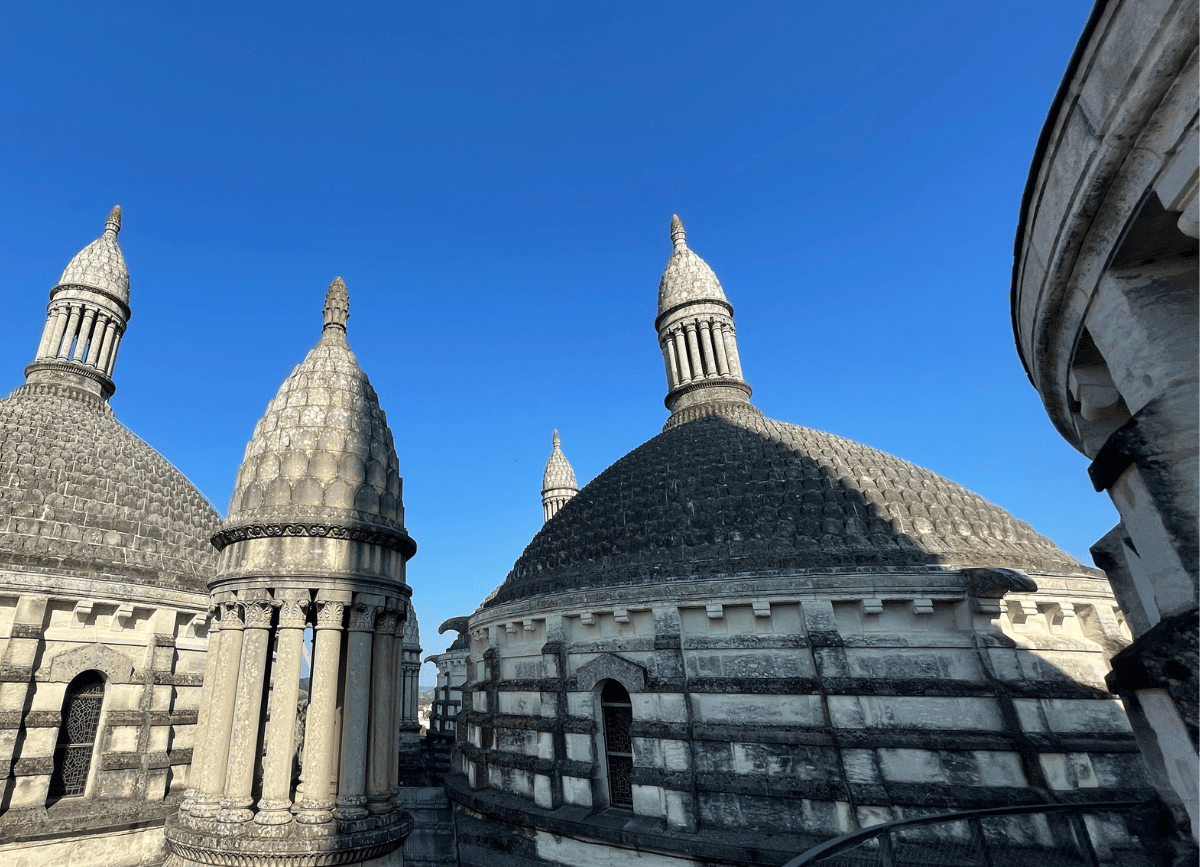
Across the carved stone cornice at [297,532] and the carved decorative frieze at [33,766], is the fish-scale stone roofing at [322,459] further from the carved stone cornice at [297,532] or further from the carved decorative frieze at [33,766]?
the carved decorative frieze at [33,766]

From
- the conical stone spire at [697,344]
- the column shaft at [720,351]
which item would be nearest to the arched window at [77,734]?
the conical stone spire at [697,344]

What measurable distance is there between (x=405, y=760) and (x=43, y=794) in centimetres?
1435

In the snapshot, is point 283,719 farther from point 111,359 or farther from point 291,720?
point 111,359

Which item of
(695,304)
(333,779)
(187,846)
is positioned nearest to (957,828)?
(333,779)

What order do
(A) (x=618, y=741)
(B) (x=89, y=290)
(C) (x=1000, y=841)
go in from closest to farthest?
1. (C) (x=1000, y=841)
2. (A) (x=618, y=741)
3. (B) (x=89, y=290)

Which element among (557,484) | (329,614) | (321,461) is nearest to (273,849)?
(329,614)

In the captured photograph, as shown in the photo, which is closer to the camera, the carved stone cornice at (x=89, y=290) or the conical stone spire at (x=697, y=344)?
the carved stone cornice at (x=89, y=290)

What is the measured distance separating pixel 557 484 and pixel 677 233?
28.2 m

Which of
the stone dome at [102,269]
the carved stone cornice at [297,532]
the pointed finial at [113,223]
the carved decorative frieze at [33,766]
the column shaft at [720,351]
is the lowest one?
the carved decorative frieze at [33,766]

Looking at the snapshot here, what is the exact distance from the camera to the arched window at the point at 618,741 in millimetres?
15477

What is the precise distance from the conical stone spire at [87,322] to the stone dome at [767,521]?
19850 mm

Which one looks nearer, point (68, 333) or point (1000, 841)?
point (1000, 841)

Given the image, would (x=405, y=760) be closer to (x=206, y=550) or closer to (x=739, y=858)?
(x=206, y=550)

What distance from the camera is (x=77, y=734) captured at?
51.3ft
